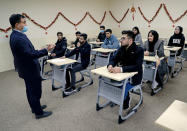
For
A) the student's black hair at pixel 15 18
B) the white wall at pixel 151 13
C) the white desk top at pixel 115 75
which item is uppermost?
the white wall at pixel 151 13

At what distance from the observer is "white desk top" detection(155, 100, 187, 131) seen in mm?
1009

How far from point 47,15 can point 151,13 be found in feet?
14.4

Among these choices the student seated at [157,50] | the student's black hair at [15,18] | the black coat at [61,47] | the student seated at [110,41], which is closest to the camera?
the student's black hair at [15,18]

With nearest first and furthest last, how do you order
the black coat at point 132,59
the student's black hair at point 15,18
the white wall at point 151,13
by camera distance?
the student's black hair at point 15,18 → the black coat at point 132,59 → the white wall at point 151,13

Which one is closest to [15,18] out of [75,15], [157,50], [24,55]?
[24,55]

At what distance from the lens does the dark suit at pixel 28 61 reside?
193 centimetres

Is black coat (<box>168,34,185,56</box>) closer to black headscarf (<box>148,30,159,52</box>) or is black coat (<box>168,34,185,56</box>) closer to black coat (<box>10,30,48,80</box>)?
black headscarf (<box>148,30,159,52</box>)

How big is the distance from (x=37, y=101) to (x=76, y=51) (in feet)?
5.03

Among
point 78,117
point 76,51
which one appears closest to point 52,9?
point 76,51

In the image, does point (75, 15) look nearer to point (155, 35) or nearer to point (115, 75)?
point (155, 35)

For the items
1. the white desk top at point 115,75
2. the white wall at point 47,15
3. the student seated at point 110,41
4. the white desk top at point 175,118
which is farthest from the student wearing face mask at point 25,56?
the white wall at point 47,15

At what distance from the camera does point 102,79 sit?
2365mm

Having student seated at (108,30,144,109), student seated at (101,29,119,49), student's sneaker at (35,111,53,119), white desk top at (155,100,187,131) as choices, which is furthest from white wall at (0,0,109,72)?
white desk top at (155,100,187,131)

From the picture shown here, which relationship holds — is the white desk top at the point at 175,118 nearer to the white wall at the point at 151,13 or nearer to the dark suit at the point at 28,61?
the dark suit at the point at 28,61
